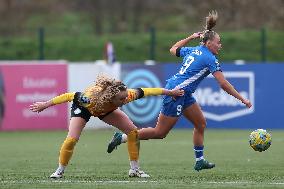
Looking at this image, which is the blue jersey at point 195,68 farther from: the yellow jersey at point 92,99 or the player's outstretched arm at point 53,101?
the player's outstretched arm at point 53,101

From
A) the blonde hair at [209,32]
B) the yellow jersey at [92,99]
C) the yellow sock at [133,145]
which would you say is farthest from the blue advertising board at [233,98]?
the yellow jersey at [92,99]

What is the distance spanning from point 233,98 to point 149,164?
10887 millimetres

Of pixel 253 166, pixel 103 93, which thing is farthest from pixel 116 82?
pixel 253 166

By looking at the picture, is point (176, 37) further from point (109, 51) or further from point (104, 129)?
point (104, 129)

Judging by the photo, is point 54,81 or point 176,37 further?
point 176,37

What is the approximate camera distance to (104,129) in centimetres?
2623

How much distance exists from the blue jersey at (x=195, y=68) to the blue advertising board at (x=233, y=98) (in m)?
11.9

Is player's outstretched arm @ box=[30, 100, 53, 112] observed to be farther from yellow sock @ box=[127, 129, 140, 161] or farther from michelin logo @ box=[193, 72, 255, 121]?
michelin logo @ box=[193, 72, 255, 121]

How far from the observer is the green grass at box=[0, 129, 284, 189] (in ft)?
40.1

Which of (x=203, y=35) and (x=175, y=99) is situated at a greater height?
(x=203, y=35)

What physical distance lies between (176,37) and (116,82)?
25145mm

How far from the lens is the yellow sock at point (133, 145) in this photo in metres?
13.2

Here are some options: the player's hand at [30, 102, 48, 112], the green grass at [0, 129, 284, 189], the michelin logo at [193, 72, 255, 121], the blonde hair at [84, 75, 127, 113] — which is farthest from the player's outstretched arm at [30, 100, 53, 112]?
the michelin logo at [193, 72, 255, 121]

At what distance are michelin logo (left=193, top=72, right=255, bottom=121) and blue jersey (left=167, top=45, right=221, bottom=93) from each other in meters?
12.1
